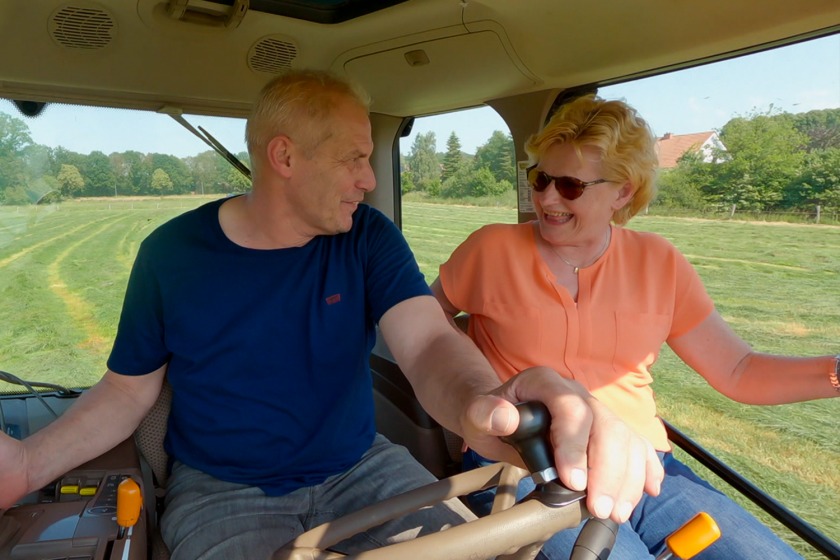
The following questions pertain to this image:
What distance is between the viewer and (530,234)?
2240 mm

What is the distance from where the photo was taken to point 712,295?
9.33 feet

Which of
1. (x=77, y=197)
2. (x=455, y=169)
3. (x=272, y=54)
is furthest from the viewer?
(x=455, y=169)

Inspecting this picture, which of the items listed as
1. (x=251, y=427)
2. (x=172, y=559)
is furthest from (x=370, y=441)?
(x=172, y=559)

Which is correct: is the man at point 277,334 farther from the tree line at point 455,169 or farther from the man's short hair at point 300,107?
the tree line at point 455,169

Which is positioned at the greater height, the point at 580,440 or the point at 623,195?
the point at 623,195

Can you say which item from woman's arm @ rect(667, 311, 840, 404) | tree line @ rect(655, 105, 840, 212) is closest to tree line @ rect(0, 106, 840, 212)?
tree line @ rect(655, 105, 840, 212)

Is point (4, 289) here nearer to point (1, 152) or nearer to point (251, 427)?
point (1, 152)

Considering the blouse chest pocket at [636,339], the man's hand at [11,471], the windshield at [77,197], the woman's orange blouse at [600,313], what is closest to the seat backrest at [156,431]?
the man's hand at [11,471]

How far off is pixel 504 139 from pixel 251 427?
181cm

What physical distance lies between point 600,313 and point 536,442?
1265mm

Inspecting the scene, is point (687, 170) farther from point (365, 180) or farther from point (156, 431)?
point (156, 431)

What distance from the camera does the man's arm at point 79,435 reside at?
1475 mm

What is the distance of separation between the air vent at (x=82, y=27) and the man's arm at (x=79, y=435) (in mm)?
1105

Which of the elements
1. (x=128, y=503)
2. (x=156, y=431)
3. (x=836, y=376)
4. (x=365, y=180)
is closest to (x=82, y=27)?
(x=365, y=180)
